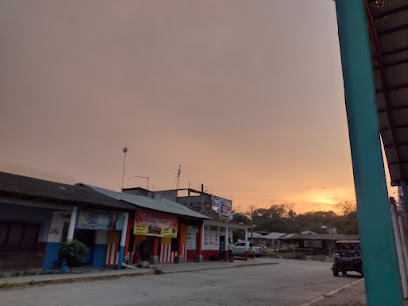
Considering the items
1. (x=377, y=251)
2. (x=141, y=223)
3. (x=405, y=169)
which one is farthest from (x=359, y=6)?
(x=141, y=223)

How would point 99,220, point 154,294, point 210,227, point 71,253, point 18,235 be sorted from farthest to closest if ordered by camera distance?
point 210,227
point 99,220
point 71,253
point 18,235
point 154,294

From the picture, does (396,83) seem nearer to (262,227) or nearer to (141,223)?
(141,223)

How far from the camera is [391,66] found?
6.95 m

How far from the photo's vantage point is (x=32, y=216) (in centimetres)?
1416

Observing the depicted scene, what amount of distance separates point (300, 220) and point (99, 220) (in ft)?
262

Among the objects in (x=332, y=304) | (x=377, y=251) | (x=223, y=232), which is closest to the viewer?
(x=377, y=251)

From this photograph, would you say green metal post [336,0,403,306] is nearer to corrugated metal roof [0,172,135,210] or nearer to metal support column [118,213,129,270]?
corrugated metal roof [0,172,135,210]

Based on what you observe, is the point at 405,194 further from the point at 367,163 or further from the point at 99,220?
the point at 99,220

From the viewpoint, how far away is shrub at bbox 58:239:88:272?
45.0 feet

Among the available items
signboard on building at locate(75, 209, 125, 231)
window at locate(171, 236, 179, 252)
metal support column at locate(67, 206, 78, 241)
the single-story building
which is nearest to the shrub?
metal support column at locate(67, 206, 78, 241)

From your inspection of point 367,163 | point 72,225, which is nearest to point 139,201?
point 72,225

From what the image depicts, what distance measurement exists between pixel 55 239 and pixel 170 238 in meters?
9.51

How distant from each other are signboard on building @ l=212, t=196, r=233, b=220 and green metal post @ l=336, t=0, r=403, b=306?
33.0 metres

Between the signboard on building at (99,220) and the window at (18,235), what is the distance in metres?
1.93
